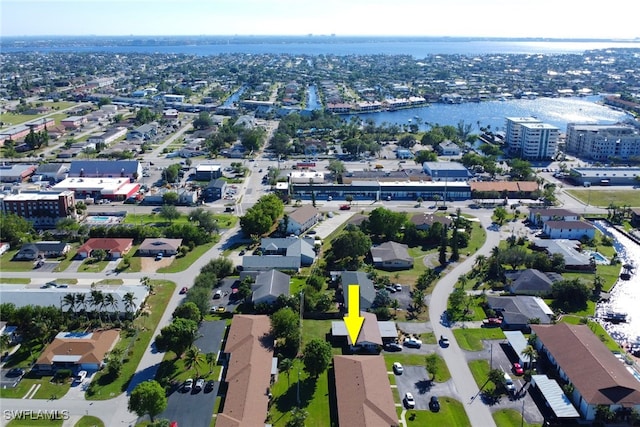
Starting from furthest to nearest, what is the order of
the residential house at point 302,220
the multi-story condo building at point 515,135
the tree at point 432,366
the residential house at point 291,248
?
1. the multi-story condo building at point 515,135
2. the residential house at point 302,220
3. the residential house at point 291,248
4. the tree at point 432,366

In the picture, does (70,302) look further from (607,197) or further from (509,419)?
(607,197)

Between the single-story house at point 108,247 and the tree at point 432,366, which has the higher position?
the single-story house at point 108,247

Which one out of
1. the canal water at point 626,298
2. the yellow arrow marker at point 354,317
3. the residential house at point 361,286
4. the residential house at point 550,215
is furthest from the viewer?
the residential house at point 550,215

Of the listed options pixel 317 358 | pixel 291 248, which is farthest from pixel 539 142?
pixel 317 358

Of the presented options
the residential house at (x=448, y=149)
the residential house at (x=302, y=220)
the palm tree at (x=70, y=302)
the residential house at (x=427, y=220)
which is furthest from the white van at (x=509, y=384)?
the residential house at (x=448, y=149)

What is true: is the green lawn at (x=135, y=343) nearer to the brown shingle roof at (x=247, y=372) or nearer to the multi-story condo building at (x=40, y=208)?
the brown shingle roof at (x=247, y=372)

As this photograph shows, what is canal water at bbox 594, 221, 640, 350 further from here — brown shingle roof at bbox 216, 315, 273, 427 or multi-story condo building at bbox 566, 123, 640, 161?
multi-story condo building at bbox 566, 123, 640, 161

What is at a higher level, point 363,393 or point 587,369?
point 587,369

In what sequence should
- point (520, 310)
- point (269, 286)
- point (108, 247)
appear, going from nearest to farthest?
point (520, 310) < point (269, 286) < point (108, 247)
